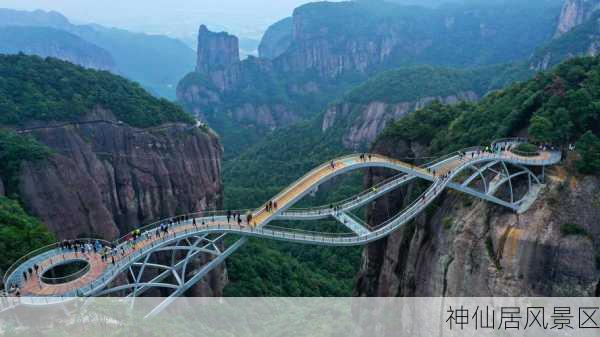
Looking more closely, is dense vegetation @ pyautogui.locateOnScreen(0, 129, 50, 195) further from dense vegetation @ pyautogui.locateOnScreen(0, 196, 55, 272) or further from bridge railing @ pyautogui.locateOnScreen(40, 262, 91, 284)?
bridge railing @ pyautogui.locateOnScreen(40, 262, 91, 284)

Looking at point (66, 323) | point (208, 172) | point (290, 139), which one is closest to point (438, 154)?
point (208, 172)

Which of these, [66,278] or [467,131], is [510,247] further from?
[66,278]

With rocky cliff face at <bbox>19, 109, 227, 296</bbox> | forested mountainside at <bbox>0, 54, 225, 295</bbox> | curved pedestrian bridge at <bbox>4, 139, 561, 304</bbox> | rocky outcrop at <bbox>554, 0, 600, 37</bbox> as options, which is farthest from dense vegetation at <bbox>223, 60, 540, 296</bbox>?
rocky outcrop at <bbox>554, 0, 600, 37</bbox>

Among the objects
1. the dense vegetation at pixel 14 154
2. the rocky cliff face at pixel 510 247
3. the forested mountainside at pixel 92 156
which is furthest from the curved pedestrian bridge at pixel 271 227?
the dense vegetation at pixel 14 154

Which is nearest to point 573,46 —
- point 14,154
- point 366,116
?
point 366,116

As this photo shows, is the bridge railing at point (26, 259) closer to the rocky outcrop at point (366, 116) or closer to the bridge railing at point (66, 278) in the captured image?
the bridge railing at point (66, 278)

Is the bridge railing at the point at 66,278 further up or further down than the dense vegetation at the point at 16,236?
further down

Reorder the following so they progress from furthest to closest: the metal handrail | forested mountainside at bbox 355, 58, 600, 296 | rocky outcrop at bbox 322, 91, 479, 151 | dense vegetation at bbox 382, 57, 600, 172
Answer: rocky outcrop at bbox 322, 91, 479, 151
dense vegetation at bbox 382, 57, 600, 172
forested mountainside at bbox 355, 58, 600, 296
the metal handrail
